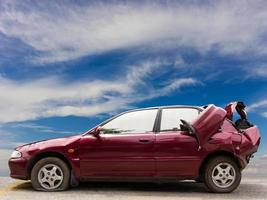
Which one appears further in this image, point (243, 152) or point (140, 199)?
point (243, 152)

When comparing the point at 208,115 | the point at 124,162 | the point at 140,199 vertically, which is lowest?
the point at 140,199

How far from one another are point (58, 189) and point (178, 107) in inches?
112

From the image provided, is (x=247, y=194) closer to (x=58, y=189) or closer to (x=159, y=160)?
(x=159, y=160)

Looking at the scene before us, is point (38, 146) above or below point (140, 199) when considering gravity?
above

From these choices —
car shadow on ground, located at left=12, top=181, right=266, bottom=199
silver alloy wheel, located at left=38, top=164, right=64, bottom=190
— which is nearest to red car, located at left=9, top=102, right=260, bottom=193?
silver alloy wheel, located at left=38, top=164, right=64, bottom=190

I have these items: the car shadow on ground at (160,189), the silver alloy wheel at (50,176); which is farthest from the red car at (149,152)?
the car shadow on ground at (160,189)

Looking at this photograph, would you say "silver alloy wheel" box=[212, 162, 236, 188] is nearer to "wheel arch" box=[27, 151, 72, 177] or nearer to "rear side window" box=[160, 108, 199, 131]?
"rear side window" box=[160, 108, 199, 131]

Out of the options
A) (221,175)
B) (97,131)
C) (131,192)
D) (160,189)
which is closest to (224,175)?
(221,175)

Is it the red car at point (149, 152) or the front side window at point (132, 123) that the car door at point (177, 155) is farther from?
the front side window at point (132, 123)

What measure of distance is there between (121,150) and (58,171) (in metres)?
1.31

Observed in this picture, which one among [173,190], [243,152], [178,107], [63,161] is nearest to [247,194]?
[243,152]

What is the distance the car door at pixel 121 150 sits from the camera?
31.6 feet

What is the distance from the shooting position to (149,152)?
9.62 meters

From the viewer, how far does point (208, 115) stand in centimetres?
959
